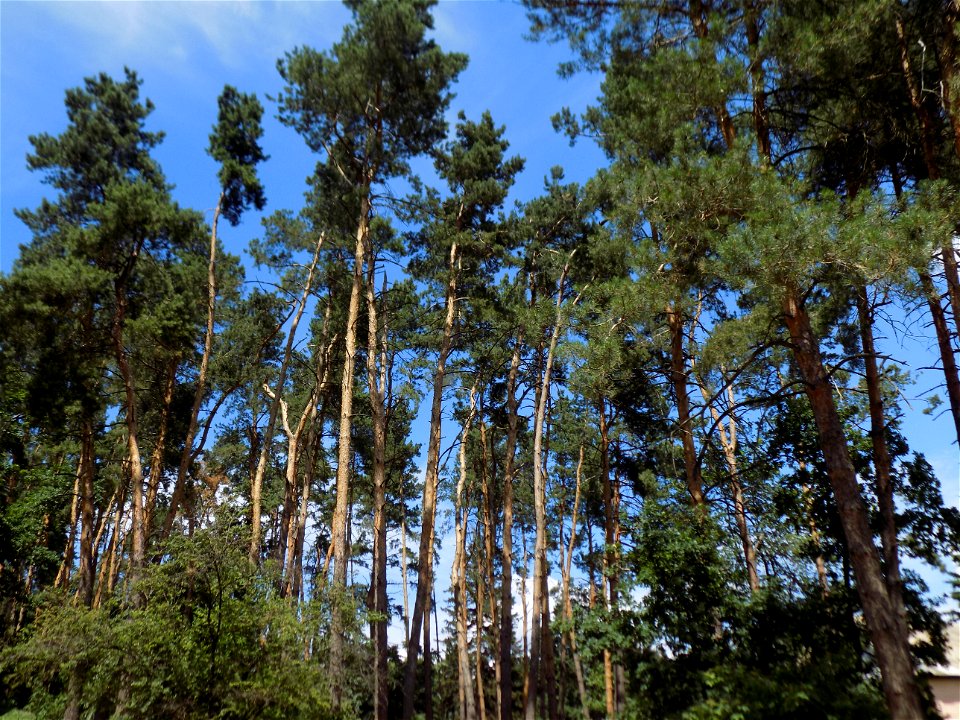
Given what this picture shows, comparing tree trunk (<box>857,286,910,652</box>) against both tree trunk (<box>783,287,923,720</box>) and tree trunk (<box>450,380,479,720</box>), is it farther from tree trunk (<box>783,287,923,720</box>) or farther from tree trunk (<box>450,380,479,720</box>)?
tree trunk (<box>450,380,479,720</box>)

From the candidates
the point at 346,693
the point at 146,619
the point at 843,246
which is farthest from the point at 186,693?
the point at 843,246

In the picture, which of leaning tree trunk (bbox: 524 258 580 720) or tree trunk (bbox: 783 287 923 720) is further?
leaning tree trunk (bbox: 524 258 580 720)

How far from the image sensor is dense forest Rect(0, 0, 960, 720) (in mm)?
7914

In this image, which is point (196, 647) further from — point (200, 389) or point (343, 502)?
point (200, 389)

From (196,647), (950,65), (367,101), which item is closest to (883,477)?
(950,65)

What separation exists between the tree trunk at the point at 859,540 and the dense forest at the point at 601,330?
0.13 feet

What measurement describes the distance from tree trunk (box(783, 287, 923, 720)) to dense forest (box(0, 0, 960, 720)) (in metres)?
0.04

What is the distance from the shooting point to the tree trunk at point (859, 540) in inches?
237

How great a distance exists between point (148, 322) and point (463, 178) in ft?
28.3

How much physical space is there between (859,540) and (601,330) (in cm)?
492

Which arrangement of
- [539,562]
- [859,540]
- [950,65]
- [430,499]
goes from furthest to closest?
1. [430,499]
2. [539,562]
3. [950,65]
4. [859,540]

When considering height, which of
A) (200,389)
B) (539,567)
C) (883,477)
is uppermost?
(200,389)

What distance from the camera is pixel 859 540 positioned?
6.71 metres

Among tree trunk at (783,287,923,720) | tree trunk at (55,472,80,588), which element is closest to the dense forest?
tree trunk at (783,287,923,720)
